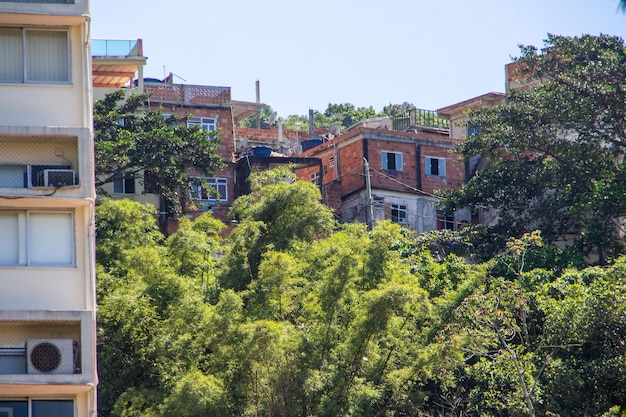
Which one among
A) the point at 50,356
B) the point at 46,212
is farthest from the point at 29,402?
the point at 46,212

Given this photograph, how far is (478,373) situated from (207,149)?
1695 cm

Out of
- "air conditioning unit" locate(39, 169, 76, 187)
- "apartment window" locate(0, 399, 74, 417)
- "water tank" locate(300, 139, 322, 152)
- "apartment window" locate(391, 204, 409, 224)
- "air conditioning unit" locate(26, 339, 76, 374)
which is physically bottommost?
"apartment window" locate(0, 399, 74, 417)

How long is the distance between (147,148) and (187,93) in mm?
8908

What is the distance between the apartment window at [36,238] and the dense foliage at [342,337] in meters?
5.44

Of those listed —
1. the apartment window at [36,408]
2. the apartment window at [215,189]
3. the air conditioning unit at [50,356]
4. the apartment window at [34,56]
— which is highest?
the apartment window at [34,56]

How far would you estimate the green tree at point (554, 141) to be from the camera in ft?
133

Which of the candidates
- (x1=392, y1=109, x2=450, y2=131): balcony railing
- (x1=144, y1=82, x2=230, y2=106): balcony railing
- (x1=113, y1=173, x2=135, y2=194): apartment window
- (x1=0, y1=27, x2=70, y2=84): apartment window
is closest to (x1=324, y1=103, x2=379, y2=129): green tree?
(x1=392, y1=109, x2=450, y2=131): balcony railing

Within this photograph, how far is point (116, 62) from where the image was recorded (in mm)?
48062

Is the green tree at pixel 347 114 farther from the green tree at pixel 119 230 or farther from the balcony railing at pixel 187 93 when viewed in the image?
the green tree at pixel 119 230

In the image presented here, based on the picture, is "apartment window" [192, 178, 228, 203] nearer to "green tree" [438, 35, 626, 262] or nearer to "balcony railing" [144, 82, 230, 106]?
"balcony railing" [144, 82, 230, 106]

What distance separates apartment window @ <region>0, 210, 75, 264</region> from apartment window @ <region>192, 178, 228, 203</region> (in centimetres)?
2211

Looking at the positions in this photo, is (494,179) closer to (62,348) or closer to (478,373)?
(478,373)

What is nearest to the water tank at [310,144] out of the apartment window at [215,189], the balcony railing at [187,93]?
the balcony railing at [187,93]

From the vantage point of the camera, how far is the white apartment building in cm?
2061
